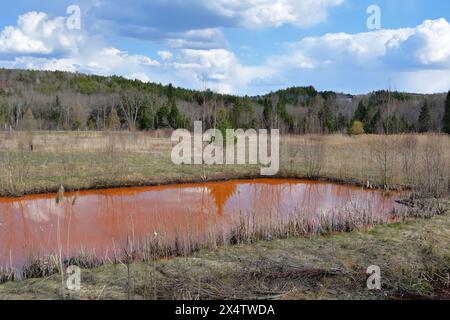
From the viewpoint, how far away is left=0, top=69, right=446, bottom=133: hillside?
94.7ft

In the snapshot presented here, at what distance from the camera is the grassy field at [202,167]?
44.2ft

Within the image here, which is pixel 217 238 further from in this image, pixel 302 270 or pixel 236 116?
pixel 236 116

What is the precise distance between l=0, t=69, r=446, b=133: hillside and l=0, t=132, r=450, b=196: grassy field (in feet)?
4.89

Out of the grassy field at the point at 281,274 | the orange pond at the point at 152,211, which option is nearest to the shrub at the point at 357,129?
the orange pond at the point at 152,211

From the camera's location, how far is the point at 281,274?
5.62 metres

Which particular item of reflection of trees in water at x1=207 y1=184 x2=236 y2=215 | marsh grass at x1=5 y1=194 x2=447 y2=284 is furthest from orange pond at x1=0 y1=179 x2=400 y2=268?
marsh grass at x1=5 y1=194 x2=447 y2=284

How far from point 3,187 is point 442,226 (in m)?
12.4

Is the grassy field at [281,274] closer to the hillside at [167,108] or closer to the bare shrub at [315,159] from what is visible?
the bare shrub at [315,159]

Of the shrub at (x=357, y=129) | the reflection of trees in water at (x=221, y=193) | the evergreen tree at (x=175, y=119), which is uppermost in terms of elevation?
the evergreen tree at (x=175, y=119)

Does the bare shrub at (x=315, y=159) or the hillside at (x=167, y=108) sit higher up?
the hillside at (x=167, y=108)

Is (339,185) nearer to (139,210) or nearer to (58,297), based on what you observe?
(139,210)

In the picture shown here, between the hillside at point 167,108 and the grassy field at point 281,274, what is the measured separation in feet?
36.6

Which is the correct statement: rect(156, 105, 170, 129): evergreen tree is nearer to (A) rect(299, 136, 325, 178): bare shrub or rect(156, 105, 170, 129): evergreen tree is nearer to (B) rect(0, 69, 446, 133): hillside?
(B) rect(0, 69, 446, 133): hillside

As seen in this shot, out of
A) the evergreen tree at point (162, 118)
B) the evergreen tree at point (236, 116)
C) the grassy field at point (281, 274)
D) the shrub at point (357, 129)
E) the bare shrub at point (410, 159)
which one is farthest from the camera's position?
the evergreen tree at point (162, 118)
